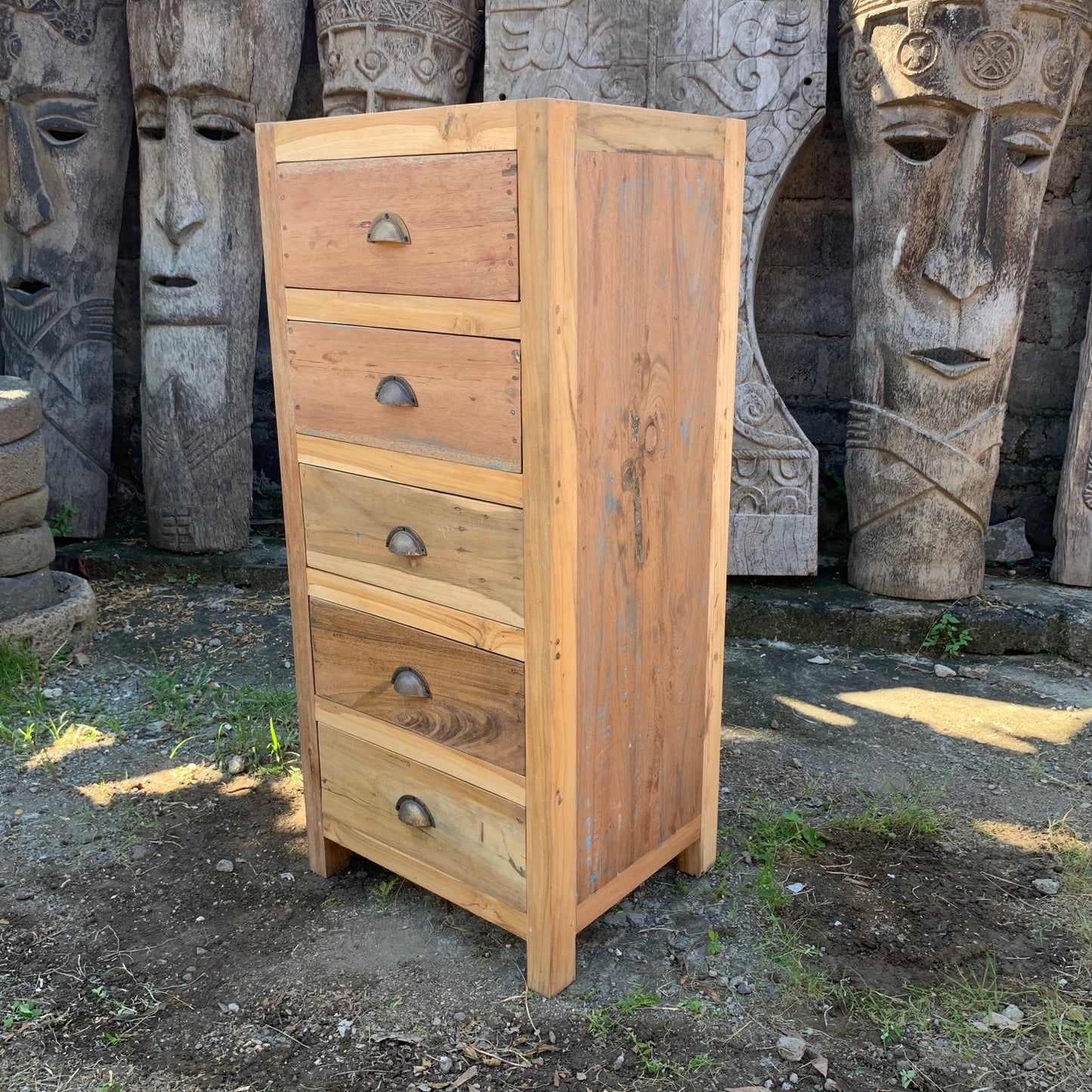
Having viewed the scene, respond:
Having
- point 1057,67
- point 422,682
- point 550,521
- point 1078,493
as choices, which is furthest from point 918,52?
point 422,682

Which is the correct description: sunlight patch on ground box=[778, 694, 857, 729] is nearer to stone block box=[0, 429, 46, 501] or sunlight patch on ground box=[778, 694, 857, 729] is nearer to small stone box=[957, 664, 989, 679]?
small stone box=[957, 664, 989, 679]

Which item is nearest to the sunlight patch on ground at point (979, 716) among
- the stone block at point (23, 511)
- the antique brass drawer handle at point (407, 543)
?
the antique brass drawer handle at point (407, 543)

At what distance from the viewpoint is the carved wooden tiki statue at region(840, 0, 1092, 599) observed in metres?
3.30

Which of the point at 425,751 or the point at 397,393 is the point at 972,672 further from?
the point at 397,393

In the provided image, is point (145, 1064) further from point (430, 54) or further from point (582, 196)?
point (430, 54)

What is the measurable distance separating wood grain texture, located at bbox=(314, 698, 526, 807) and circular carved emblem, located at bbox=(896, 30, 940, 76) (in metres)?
2.53

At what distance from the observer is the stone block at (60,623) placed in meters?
3.38

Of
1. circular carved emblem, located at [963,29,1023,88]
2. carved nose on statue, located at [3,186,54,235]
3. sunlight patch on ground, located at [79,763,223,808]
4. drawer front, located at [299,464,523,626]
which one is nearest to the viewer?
drawer front, located at [299,464,523,626]

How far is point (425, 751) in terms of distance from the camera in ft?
7.04

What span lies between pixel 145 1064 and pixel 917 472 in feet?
9.05

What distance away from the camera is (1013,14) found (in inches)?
127

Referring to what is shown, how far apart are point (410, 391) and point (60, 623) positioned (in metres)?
2.06

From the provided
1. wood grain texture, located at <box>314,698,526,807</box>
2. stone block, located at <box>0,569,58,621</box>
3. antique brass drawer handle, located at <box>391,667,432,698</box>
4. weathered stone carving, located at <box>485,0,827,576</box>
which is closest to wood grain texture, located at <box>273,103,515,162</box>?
antique brass drawer handle, located at <box>391,667,432,698</box>

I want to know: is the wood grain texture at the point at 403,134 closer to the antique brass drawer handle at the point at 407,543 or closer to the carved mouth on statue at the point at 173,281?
the antique brass drawer handle at the point at 407,543
